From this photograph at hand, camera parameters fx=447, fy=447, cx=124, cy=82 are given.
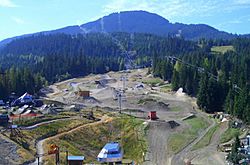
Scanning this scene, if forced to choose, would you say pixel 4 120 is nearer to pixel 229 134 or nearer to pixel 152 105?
pixel 229 134

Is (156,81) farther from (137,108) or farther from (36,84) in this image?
(137,108)

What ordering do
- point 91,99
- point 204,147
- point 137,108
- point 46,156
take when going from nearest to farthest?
point 46,156 < point 204,147 < point 137,108 < point 91,99

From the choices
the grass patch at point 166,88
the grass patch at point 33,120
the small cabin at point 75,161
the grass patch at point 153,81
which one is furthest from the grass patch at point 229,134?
the grass patch at point 153,81

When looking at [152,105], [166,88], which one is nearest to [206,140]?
[152,105]

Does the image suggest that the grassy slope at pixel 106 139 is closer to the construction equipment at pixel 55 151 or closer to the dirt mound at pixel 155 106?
the construction equipment at pixel 55 151

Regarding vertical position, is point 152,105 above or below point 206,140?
below

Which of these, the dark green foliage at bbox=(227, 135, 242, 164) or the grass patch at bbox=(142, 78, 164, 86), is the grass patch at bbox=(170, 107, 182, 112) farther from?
the grass patch at bbox=(142, 78, 164, 86)

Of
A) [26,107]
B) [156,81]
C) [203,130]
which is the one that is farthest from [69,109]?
[156,81]
